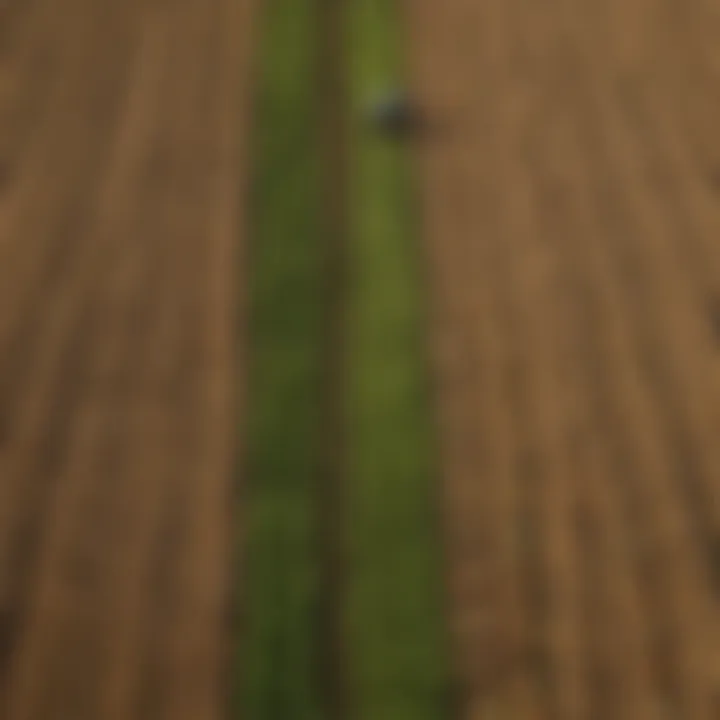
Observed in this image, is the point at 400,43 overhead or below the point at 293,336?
overhead

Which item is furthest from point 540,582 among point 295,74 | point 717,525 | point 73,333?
point 295,74

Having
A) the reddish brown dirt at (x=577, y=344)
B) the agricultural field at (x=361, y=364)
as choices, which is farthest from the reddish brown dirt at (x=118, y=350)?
the reddish brown dirt at (x=577, y=344)

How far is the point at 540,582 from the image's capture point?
2.18 feet

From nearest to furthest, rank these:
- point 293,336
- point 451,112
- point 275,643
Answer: point 275,643 < point 293,336 < point 451,112

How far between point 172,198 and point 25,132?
176 mm

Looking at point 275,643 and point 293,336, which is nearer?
point 275,643

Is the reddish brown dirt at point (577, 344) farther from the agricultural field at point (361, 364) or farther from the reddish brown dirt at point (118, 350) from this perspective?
the reddish brown dirt at point (118, 350)

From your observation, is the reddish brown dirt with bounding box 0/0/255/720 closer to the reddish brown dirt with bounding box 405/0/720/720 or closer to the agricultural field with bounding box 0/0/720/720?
the agricultural field with bounding box 0/0/720/720

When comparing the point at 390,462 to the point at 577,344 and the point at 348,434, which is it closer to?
the point at 348,434

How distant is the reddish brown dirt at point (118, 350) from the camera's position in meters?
0.65

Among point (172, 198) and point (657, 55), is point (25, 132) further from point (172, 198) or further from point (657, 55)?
point (657, 55)

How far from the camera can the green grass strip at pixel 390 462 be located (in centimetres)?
64

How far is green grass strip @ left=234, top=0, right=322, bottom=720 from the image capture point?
64cm

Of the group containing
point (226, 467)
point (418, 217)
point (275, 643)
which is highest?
point (418, 217)
